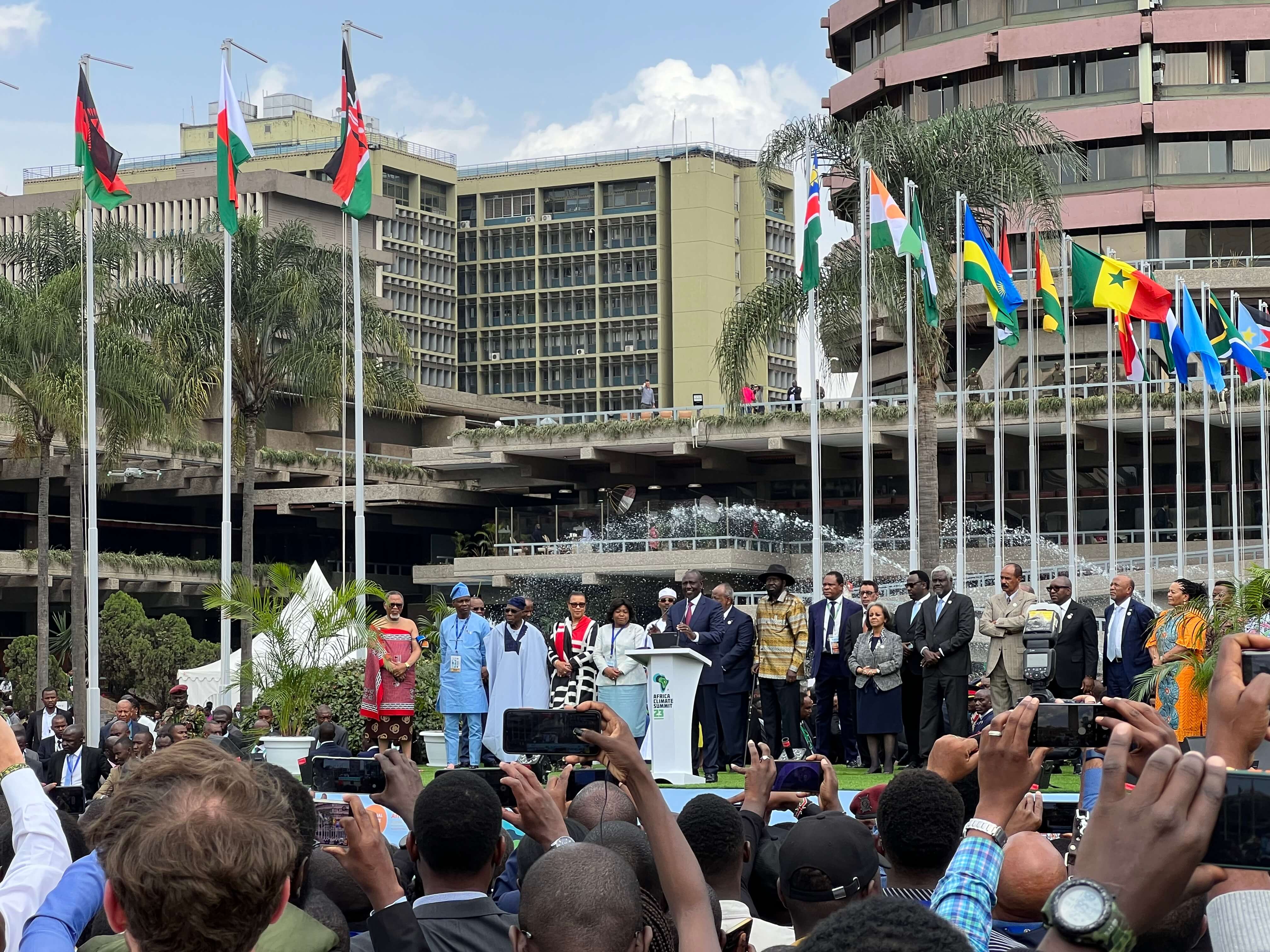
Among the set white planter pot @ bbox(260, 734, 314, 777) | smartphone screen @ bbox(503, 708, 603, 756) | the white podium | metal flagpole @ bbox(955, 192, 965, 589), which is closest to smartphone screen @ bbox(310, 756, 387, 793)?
smartphone screen @ bbox(503, 708, 603, 756)

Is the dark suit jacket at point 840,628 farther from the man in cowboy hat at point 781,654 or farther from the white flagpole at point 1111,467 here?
the white flagpole at point 1111,467

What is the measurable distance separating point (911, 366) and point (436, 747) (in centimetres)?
1301

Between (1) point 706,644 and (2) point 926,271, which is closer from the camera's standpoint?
(1) point 706,644

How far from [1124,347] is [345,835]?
2900 centimetres

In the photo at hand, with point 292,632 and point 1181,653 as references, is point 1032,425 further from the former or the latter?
point 1181,653

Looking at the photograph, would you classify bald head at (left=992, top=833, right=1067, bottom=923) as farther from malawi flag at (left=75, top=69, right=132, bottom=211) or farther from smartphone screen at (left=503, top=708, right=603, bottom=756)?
malawi flag at (left=75, top=69, right=132, bottom=211)

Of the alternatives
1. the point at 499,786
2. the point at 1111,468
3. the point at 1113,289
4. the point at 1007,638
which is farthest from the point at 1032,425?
the point at 499,786

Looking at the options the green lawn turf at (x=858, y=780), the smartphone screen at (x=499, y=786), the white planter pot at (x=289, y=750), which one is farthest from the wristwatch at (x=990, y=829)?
the white planter pot at (x=289, y=750)

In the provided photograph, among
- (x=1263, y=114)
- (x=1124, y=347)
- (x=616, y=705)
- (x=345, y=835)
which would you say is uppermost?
(x=1263, y=114)

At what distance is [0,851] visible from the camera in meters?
5.44

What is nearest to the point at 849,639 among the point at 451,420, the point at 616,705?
the point at 616,705

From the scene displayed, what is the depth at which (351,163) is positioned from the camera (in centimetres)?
2433

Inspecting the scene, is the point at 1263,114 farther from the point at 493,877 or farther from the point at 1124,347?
the point at 493,877

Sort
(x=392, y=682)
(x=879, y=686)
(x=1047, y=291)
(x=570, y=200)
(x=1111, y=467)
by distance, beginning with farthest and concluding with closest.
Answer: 1. (x=570, y=200)
2. (x=1111, y=467)
3. (x=1047, y=291)
4. (x=392, y=682)
5. (x=879, y=686)
